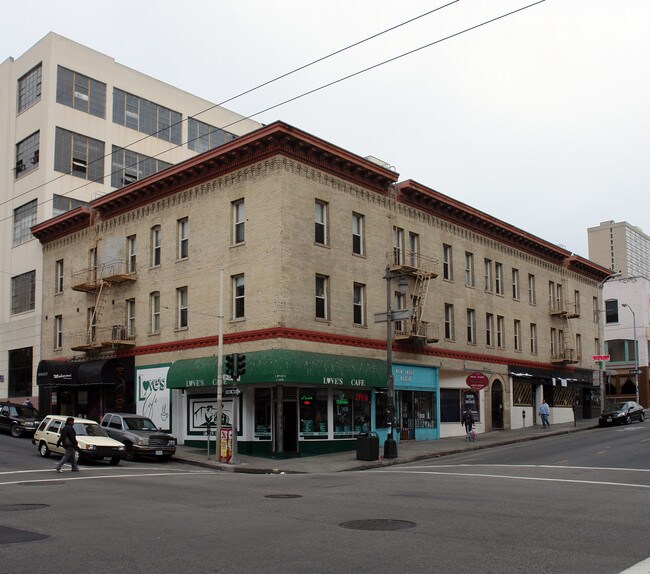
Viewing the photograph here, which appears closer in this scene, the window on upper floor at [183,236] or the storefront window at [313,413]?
the storefront window at [313,413]

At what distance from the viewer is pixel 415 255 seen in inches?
1462

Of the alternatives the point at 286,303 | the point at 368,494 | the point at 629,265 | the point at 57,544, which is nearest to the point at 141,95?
the point at 286,303

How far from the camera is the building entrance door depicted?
42.6m

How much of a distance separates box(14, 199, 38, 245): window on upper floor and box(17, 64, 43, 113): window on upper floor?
6543 mm

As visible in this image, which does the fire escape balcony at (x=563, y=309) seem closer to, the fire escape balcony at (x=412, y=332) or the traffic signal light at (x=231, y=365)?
the fire escape balcony at (x=412, y=332)

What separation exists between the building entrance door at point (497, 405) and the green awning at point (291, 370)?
1207 cm

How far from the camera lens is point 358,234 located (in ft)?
111

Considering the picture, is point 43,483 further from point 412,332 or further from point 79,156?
point 79,156

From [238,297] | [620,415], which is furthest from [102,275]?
[620,415]

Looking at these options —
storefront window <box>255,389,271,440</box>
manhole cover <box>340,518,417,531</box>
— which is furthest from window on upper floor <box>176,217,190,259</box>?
manhole cover <box>340,518,417,531</box>

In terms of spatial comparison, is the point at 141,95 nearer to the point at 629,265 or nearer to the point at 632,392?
the point at 632,392

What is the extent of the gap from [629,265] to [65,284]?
149900 mm

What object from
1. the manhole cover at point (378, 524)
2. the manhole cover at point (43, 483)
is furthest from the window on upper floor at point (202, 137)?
the manhole cover at point (378, 524)

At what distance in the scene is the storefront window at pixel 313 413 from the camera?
30.1 metres
